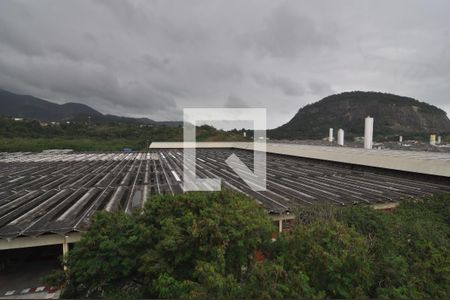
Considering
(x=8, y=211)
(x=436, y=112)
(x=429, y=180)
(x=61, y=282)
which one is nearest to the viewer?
(x=61, y=282)

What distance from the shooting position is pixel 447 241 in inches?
272

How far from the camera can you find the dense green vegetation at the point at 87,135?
53500mm

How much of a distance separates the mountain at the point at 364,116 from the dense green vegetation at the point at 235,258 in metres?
70.3

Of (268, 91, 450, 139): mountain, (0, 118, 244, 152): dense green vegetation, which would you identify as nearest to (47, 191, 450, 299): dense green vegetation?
(0, 118, 244, 152): dense green vegetation

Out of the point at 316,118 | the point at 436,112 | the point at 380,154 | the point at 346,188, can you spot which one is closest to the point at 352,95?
the point at 316,118

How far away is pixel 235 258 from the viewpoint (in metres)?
5.37

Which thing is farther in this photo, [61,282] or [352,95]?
[352,95]

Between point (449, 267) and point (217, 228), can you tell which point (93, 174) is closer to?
point (217, 228)

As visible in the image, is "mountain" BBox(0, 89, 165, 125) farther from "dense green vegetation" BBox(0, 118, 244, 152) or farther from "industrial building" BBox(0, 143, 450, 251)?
"industrial building" BBox(0, 143, 450, 251)

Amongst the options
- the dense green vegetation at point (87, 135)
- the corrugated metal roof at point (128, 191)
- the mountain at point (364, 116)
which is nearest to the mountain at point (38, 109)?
the dense green vegetation at point (87, 135)

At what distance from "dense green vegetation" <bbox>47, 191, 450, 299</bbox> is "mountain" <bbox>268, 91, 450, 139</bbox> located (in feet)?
231

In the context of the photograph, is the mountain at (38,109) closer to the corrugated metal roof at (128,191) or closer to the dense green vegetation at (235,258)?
the corrugated metal roof at (128,191)

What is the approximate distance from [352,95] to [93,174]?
370 feet

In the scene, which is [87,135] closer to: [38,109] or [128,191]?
[128,191]
